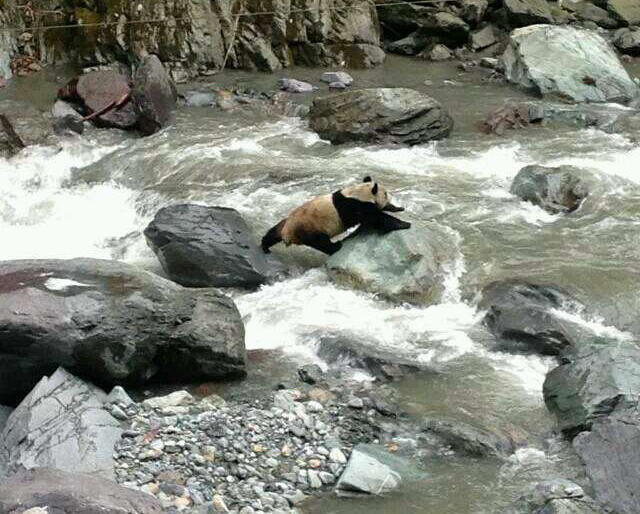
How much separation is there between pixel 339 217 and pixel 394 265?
0.91m

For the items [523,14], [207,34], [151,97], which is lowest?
[151,97]

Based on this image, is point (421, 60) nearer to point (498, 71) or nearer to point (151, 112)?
point (498, 71)

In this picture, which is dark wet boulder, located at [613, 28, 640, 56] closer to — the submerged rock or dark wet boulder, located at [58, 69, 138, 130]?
dark wet boulder, located at [58, 69, 138, 130]

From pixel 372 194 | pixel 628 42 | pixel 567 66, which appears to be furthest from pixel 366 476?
pixel 628 42

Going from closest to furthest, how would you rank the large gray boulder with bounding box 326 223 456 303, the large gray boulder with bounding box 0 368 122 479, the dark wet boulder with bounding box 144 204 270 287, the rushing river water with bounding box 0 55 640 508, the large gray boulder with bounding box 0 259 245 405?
1. the large gray boulder with bounding box 0 368 122 479
2. the large gray boulder with bounding box 0 259 245 405
3. the rushing river water with bounding box 0 55 640 508
4. the large gray boulder with bounding box 326 223 456 303
5. the dark wet boulder with bounding box 144 204 270 287

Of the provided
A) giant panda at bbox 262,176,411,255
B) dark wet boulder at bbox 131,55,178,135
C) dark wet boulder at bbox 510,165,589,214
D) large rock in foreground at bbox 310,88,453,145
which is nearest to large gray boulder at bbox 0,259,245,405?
giant panda at bbox 262,176,411,255

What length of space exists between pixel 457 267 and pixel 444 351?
1.82 metres

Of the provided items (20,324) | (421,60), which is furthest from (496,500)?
(421,60)

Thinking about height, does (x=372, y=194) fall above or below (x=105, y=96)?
above

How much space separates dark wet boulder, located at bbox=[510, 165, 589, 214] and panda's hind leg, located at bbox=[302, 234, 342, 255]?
122 inches

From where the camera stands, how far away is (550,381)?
739 cm

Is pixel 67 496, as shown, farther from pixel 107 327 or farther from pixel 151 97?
pixel 151 97

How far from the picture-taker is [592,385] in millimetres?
7004

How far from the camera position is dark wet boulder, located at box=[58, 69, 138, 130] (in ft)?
47.8
